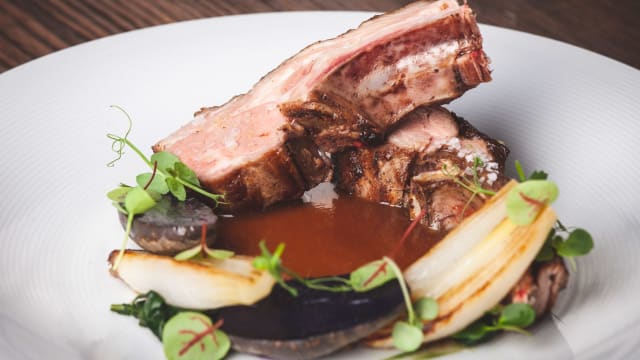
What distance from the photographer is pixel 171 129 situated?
340 centimetres

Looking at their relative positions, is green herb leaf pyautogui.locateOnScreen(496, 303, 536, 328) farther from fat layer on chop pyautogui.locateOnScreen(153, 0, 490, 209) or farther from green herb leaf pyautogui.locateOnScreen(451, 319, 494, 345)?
fat layer on chop pyautogui.locateOnScreen(153, 0, 490, 209)

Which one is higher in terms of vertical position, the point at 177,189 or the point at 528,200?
the point at 528,200

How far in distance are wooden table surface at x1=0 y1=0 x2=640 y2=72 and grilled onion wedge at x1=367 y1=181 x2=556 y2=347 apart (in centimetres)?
246

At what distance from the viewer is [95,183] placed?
10.1ft

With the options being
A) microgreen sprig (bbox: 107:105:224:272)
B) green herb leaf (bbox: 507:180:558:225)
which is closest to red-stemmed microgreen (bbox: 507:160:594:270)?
green herb leaf (bbox: 507:180:558:225)

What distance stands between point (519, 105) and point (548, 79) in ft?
0.63

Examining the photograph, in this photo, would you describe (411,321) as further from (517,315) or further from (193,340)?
(193,340)

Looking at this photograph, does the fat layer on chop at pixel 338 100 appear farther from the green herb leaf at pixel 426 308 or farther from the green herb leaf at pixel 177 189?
the green herb leaf at pixel 426 308

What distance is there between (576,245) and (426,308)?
48cm

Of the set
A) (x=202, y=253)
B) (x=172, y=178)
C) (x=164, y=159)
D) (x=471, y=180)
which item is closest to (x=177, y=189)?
(x=172, y=178)

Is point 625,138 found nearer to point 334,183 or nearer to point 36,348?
point 334,183

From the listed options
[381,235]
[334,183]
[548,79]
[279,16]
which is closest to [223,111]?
[334,183]

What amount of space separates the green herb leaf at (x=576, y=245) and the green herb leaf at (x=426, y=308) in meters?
0.40

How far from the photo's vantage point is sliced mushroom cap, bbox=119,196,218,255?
8.30ft
